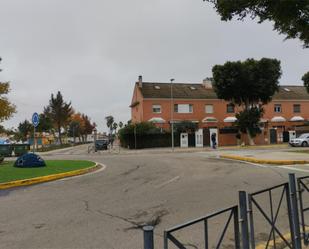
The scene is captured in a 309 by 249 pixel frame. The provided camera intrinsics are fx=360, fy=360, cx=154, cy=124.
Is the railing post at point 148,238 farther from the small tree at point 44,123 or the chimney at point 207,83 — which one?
the small tree at point 44,123

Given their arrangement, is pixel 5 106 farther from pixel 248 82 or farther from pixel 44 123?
pixel 44 123

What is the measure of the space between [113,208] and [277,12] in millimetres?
6473

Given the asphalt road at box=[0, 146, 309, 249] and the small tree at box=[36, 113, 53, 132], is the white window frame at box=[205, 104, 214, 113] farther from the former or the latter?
the asphalt road at box=[0, 146, 309, 249]

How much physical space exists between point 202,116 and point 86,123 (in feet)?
211

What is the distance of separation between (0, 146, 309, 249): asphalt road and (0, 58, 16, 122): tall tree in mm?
10340

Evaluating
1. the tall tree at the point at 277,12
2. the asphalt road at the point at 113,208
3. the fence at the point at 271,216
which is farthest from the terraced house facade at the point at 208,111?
the fence at the point at 271,216

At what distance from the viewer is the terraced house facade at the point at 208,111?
172 feet

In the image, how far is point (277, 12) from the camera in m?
9.39

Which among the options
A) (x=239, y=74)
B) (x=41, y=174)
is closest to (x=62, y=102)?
(x=239, y=74)

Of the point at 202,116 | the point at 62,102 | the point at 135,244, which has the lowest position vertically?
the point at 135,244

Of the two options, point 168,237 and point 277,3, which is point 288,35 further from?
point 168,237

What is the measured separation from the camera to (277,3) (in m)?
9.05

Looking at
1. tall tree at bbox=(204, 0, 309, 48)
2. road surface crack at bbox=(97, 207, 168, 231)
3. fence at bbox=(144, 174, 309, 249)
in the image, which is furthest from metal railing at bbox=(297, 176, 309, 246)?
tall tree at bbox=(204, 0, 309, 48)

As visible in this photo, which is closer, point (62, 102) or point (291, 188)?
point (291, 188)
